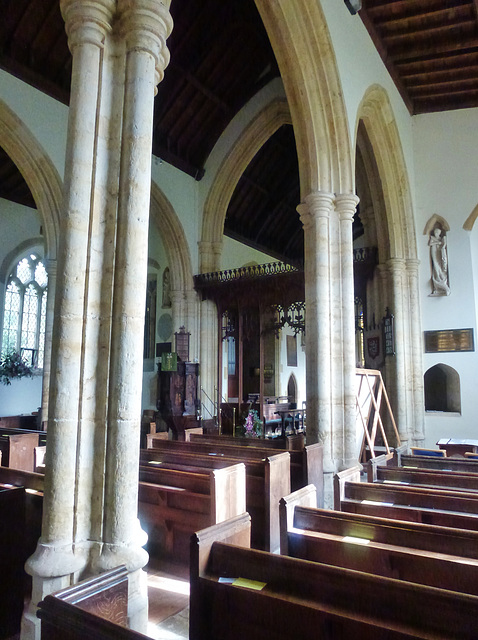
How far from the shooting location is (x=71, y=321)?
9.07ft

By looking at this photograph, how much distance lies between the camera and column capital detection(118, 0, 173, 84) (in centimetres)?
302

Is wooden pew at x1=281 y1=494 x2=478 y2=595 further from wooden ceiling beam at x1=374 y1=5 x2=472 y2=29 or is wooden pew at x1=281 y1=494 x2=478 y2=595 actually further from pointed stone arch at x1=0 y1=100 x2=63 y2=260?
wooden ceiling beam at x1=374 y1=5 x2=472 y2=29

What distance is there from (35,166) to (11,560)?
7300 millimetres

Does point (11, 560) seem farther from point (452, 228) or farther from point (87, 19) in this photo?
point (452, 228)

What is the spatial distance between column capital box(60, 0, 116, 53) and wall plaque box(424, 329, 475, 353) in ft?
26.5

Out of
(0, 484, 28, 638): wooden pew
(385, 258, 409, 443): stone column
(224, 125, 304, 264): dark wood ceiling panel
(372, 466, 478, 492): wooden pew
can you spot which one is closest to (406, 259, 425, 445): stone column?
(385, 258, 409, 443): stone column

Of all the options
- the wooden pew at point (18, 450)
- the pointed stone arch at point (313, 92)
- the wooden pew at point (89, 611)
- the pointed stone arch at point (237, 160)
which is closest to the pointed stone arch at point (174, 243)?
the pointed stone arch at point (237, 160)

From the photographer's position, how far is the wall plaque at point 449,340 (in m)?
9.02

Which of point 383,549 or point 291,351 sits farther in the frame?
point 291,351

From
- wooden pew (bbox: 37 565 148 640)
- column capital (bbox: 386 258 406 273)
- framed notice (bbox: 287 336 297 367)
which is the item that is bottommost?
wooden pew (bbox: 37 565 148 640)

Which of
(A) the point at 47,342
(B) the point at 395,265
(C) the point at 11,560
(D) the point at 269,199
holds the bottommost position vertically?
(C) the point at 11,560

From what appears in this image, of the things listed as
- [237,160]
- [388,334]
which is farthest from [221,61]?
[388,334]

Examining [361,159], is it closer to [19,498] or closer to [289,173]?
[289,173]

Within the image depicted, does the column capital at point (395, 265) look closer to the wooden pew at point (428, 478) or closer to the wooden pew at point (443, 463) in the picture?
the wooden pew at point (443, 463)
